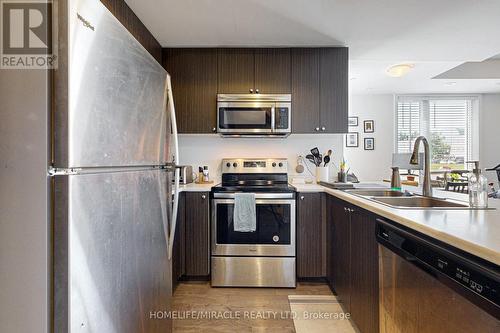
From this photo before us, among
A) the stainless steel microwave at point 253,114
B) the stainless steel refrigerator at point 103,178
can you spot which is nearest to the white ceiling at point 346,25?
the stainless steel microwave at point 253,114

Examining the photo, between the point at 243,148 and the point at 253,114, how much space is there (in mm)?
486

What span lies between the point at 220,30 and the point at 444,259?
7.75ft

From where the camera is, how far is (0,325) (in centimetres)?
71

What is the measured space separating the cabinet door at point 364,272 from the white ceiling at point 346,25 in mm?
1545

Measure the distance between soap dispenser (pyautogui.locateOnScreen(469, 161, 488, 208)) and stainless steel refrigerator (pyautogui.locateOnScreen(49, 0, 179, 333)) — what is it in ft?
4.89

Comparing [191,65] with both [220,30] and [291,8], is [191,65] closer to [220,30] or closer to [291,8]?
[220,30]

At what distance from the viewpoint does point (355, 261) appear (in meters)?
1.80

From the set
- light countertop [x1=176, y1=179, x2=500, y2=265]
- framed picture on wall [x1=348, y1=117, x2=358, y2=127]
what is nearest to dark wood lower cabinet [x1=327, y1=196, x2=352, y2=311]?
light countertop [x1=176, y1=179, x2=500, y2=265]

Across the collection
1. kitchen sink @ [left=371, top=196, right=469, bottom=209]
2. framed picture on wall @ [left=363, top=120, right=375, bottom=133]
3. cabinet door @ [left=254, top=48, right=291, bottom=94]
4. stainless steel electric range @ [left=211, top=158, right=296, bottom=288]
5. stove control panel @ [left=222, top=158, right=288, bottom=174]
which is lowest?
stainless steel electric range @ [left=211, top=158, right=296, bottom=288]

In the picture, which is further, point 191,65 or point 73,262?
point 191,65

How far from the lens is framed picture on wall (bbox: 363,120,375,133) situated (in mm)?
5569

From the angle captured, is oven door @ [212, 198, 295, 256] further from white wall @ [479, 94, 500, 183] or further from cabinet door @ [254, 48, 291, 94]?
white wall @ [479, 94, 500, 183]

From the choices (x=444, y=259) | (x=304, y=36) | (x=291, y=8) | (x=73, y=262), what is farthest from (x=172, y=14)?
(x=444, y=259)

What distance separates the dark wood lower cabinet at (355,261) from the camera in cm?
152
